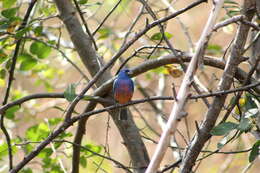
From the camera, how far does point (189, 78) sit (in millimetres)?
1154

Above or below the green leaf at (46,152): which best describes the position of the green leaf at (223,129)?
below

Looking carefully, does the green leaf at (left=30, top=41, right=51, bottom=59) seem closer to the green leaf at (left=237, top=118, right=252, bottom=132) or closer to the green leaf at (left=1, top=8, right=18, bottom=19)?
the green leaf at (left=1, top=8, right=18, bottom=19)

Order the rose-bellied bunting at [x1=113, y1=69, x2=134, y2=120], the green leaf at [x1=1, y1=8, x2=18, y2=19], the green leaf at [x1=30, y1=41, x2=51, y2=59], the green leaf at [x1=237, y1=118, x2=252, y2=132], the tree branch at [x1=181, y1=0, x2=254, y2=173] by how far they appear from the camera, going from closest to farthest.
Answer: the green leaf at [x1=237, y1=118, x2=252, y2=132] < the tree branch at [x1=181, y1=0, x2=254, y2=173] < the green leaf at [x1=1, y1=8, x2=18, y2=19] < the rose-bellied bunting at [x1=113, y1=69, x2=134, y2=120] < the green leaf at [x1=30, y1=41, x2=51, y2=59]

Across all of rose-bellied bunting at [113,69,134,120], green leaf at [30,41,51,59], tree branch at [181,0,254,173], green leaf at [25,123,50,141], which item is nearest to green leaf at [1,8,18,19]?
green leaf at [30,41,51,59]

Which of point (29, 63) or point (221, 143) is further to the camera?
point (29, 63)

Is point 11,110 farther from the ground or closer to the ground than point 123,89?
closer to the ground

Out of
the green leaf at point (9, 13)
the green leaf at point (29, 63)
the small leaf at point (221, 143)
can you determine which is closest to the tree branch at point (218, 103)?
the small leaf at point (221, 143)

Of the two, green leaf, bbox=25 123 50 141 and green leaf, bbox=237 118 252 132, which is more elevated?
green leaf, bbox=25 123 50 141

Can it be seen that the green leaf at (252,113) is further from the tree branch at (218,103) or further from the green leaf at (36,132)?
the green leaf at (36,132)

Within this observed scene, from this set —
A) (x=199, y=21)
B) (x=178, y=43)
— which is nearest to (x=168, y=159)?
(x=178, y=43)

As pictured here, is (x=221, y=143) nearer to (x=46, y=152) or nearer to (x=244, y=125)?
(x=244, y=125)

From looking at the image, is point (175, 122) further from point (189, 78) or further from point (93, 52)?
point (93, 52)

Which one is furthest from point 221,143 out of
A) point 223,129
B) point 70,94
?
point 70,94

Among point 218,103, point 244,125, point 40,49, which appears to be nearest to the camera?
point 244,125
